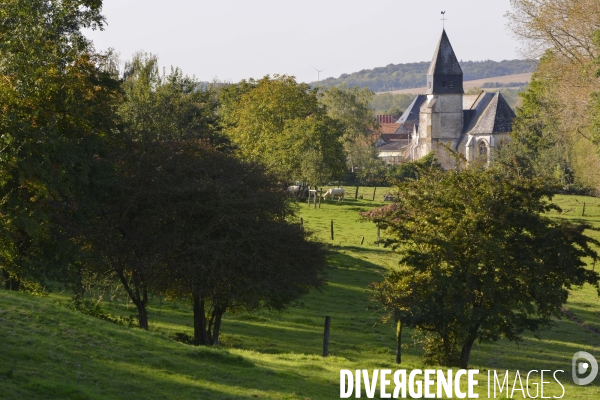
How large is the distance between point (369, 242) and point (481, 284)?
28.9 m

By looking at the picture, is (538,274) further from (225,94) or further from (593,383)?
(225,94)

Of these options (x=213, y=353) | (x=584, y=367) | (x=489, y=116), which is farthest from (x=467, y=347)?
(x=489, y=116)

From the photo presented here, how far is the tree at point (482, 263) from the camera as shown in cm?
2177

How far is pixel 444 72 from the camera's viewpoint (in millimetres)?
119500

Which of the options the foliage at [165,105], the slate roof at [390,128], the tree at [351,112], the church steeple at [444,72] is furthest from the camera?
the slate roof at [390,128]

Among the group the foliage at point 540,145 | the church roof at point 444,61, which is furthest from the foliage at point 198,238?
the church roof at point 444,61

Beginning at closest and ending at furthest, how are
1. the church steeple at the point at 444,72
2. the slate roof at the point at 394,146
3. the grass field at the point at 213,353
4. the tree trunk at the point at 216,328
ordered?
1. the grass field at the point at 213,353
2. the tree trunk at the point at 216,328
3. the church steeple at the point at 444,72
4. the slate roof at the point at 394,146

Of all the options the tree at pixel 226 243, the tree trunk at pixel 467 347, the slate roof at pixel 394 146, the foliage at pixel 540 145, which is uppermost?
the slate roof at pixel 394 146

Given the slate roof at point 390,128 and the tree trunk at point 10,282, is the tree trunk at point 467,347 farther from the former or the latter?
the slate roof at point 390,128

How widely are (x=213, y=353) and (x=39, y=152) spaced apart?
720cm

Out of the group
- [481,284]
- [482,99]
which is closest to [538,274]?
[481,284]

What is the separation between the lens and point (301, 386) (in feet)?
52.1

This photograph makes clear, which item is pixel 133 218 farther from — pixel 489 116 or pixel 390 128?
pixel 390 128

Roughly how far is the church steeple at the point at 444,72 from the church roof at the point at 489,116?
4.20 meters
